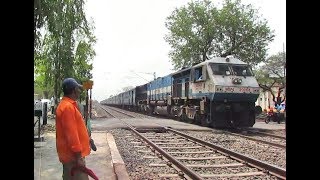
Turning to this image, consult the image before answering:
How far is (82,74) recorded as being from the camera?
2809cm

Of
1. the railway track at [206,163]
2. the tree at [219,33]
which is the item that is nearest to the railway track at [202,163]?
the railway track at [206,163]

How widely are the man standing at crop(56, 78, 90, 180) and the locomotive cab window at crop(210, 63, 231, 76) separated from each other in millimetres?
13045

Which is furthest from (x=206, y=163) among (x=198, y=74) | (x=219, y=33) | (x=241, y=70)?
(x=219, y=33)

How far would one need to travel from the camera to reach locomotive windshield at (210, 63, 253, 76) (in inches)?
657

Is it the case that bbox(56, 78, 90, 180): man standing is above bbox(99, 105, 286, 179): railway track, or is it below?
above

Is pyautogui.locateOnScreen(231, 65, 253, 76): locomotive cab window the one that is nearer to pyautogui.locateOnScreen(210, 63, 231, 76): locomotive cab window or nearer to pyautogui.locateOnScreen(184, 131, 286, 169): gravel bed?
pyautogui.locateOnScreen(210, 63, 231, 76): locomotive cab window

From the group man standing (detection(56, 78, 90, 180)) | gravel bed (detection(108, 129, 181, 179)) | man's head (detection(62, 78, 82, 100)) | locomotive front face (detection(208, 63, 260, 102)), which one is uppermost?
locomotive front face (detection(208, 63, 260, 102))

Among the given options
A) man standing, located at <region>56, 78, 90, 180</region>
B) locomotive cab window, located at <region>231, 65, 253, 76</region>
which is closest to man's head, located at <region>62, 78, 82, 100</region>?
man standing, located at <region>56, 78, 90, 180</region>
